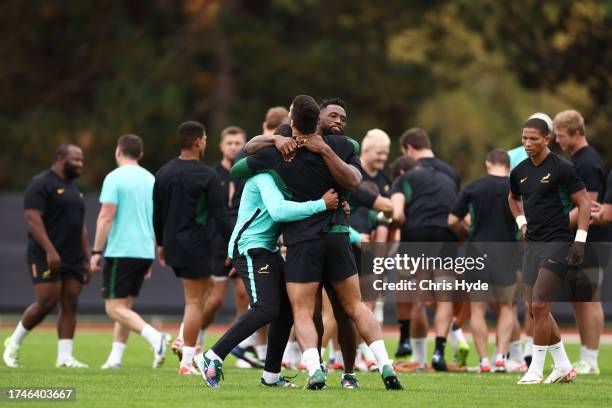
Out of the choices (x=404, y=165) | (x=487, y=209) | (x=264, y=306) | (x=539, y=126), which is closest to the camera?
(x=264, y=306)

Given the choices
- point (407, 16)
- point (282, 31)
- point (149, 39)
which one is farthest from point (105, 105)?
point (407, 16)

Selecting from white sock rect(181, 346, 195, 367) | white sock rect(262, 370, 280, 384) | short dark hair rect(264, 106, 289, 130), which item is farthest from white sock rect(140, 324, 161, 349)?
white sock rect(262, 370, 280, 384)

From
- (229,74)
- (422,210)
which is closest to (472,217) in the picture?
(422,210)

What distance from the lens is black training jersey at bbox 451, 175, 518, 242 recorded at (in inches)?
563

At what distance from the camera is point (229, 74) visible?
36.5 m

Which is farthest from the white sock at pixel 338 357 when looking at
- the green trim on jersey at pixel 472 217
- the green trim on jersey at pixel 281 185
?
Result: the green trim on jersey at pixel 281 185

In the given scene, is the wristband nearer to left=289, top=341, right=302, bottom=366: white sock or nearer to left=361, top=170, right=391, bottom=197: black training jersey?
left=361, top=170, right=391, bottom=197: black training jersey

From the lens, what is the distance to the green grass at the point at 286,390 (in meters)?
9.75

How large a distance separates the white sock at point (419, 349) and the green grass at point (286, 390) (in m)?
1.13

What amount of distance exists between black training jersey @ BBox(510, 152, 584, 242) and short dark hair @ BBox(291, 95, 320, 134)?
7.65ft

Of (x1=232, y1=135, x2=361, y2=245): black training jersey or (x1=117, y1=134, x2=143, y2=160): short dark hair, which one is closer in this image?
(x1=232, y1=135, x2=361, y2=245): black training jersey

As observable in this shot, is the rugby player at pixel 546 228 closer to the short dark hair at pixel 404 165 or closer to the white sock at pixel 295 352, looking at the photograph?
the short dark hair at pixel 404 165

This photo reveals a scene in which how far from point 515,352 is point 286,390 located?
4.99 meters

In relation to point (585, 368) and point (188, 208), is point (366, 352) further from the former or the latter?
point (188, 208)
